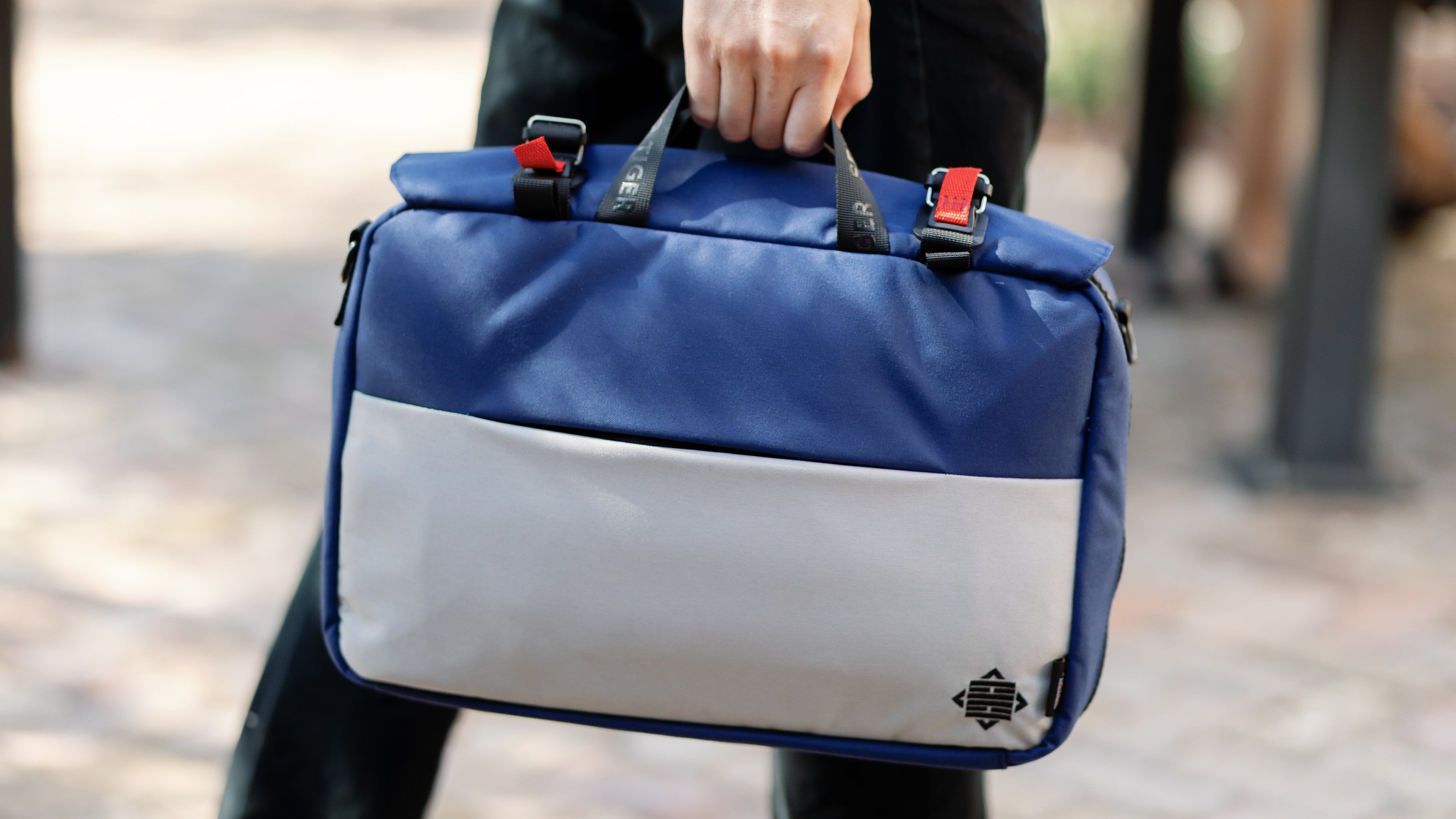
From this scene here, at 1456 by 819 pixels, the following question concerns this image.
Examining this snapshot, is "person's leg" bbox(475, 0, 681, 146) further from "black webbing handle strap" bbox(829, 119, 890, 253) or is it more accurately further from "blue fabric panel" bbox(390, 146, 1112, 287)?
"black webbing handle strap" bbox(829, 119, 890, 253)

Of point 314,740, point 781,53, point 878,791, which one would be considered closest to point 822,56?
point 781,53

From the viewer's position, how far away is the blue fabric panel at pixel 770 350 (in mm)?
1099

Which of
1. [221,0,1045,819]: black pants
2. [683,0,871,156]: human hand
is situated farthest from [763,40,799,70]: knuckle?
[221,0,1045,819]: black pants

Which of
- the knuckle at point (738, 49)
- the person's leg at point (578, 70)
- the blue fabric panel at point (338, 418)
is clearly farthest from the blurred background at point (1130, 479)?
the knuckle at point (738, 49)

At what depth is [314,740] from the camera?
1.30 metres

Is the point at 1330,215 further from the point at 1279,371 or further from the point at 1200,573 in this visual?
the point at 1200,573

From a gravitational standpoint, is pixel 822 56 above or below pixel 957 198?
above

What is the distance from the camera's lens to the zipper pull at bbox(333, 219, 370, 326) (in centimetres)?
121

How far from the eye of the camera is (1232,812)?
2.13m

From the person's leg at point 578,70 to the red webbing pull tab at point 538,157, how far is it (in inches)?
3.9

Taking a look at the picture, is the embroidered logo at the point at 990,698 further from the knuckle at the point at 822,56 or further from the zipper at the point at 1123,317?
the knuckle at the point at 822,56

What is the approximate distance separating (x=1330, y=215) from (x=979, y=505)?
8.25 ft

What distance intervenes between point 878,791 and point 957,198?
53cm

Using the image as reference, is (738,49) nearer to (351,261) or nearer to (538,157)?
(538,157)
